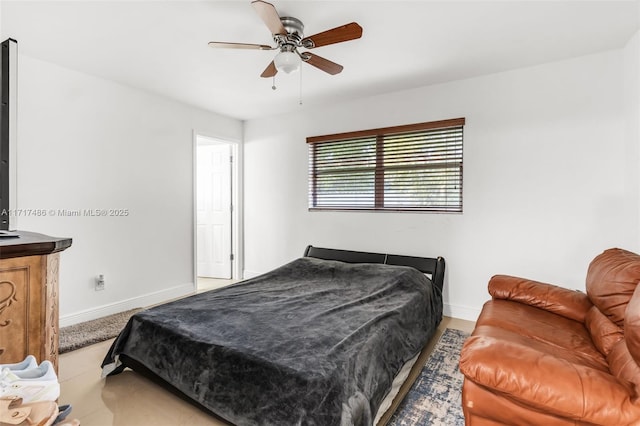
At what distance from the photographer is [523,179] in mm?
3006

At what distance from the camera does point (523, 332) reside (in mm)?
1776

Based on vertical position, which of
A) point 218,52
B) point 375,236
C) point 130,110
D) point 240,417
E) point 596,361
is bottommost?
point 240,417

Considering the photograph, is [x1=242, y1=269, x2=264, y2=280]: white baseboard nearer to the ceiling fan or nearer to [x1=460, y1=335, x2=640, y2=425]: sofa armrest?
the ceiling fan

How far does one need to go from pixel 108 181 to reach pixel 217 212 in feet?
5.74

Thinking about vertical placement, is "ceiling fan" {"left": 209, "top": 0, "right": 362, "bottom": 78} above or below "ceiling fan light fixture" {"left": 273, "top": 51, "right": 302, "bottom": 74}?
above

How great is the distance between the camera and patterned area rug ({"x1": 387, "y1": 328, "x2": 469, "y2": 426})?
5.78 ft

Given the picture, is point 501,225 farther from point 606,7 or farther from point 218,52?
point 218,52

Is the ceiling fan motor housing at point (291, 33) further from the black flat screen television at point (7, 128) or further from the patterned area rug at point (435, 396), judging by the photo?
the patterned area rug at point (435, 396)

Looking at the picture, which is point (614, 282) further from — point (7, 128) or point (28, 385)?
point (7, 128)

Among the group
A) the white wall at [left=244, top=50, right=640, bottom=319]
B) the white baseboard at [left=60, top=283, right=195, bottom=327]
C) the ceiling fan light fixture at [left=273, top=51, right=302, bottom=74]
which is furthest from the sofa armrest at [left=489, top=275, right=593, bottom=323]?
the white baseboard at [left=60, top=283, right=195, bottom=327]

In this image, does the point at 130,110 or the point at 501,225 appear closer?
the point at 501,225

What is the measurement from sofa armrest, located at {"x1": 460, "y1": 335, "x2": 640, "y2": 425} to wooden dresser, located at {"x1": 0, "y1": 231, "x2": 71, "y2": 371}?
175 cm

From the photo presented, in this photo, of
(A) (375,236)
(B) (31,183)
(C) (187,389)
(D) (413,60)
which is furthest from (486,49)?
(B) (31,183)

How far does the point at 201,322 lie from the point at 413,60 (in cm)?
274
